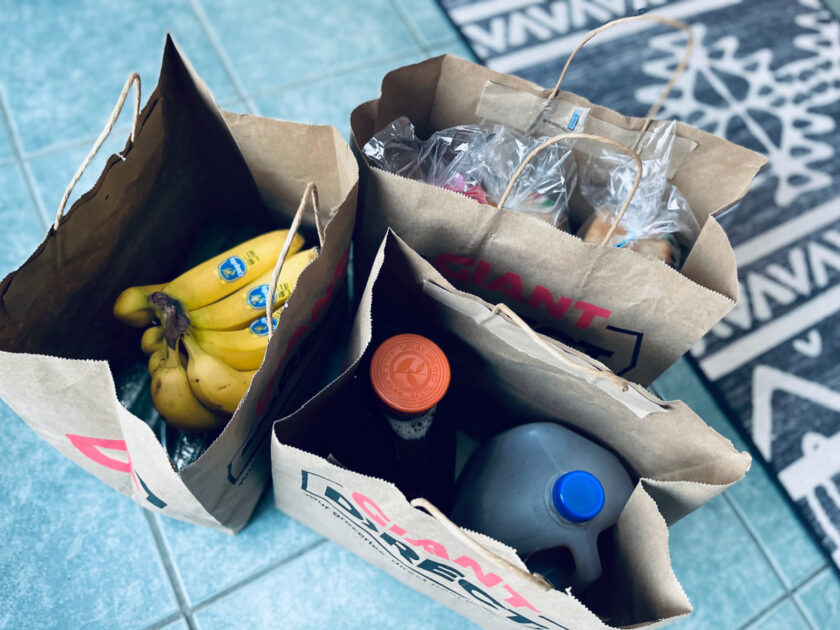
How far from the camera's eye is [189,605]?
765mm

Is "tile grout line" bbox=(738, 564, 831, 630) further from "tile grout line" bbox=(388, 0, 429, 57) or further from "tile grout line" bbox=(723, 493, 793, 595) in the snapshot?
"tile grout line" bbox=(388, 0, 429, 57)

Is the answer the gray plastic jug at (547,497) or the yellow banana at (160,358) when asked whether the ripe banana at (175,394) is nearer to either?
the yellow banana at (160,358)

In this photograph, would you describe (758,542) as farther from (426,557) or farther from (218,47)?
(218,47)

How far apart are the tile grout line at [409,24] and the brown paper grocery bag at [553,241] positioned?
1.42 feet

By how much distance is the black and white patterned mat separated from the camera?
0.95 meters

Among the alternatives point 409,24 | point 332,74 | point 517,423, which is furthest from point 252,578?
point 409,24

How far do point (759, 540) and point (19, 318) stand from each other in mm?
931

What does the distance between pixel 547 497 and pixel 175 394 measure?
38 centimetres

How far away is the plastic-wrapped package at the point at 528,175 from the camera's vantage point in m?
0.74

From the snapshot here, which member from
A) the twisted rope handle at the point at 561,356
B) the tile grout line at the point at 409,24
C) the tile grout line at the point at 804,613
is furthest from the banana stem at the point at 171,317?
the tile grout line at the point at 804,613

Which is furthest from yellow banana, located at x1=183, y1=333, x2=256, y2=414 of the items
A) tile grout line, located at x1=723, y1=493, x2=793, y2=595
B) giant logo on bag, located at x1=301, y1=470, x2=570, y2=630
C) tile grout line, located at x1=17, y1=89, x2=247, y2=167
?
tile grout line, located at x1=723, y1=493, x2=793, y2=595

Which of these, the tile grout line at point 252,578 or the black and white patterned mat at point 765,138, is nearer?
the tile grout line at point 252,578

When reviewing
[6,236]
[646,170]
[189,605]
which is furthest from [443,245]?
[6,236]

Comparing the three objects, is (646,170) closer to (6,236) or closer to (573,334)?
(573,334)
